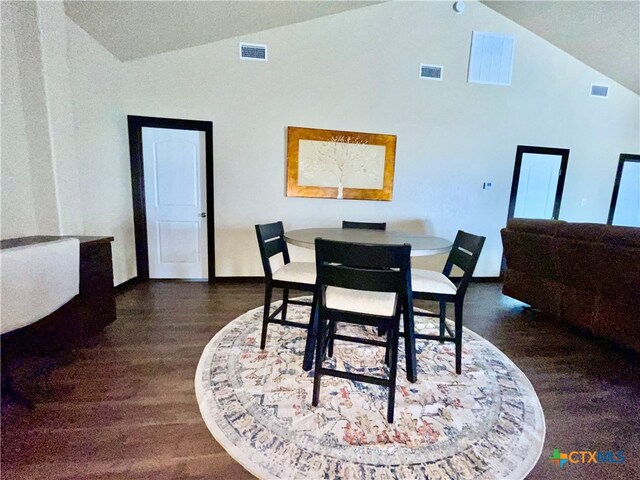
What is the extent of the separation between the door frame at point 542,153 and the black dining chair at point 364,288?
352cm

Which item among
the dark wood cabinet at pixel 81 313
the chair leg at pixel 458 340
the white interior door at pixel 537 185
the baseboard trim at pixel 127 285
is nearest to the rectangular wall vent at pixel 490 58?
the white interior door at pixel 537 185

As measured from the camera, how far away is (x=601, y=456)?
4.59ft

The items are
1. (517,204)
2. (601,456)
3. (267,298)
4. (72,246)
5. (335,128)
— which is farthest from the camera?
(517,204)

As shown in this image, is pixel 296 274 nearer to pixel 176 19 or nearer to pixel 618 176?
pixel 176 19

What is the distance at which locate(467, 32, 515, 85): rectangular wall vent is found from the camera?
3789mm

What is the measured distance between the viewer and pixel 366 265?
4.79ft

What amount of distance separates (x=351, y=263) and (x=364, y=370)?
94 centimetres

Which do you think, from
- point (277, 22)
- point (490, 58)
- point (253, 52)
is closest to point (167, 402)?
point (253, 52)

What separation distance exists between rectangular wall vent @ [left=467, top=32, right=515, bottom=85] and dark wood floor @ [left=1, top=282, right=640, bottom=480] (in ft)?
10.2

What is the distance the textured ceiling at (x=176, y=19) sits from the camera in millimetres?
2584

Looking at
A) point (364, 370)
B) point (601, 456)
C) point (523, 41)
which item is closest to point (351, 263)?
point (364, 370)

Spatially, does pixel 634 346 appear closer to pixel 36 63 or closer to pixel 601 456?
pixel 601 456

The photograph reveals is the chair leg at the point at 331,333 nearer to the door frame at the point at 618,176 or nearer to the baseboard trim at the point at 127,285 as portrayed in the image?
the baseboard trim at the point at 127,285

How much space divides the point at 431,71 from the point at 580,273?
287 cm
